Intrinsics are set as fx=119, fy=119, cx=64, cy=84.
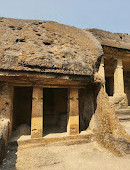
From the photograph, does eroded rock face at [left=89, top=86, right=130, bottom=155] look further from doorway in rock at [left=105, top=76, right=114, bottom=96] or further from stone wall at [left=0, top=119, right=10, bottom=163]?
doorway in rock at [left=105, top=76, right=114, bottom=96]

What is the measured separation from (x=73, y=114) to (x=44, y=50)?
2700 mm

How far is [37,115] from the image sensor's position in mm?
4316

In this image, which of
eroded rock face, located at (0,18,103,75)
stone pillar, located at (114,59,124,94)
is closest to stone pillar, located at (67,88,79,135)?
eroded rock face, located at (0,18,103,75)

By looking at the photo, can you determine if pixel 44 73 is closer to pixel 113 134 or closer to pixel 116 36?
pixel 113 134

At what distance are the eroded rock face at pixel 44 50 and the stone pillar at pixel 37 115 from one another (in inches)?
39.8

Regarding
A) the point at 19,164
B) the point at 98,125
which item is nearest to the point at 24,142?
the point at 19,164

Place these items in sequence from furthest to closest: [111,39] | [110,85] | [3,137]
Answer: [110,85]
[111,39]
[3,137]

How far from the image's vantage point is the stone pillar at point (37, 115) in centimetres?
423

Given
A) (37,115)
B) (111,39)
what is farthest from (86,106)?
(111,39)

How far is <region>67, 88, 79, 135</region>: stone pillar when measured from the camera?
182 inches

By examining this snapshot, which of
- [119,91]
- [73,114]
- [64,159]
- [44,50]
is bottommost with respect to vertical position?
[64,159]

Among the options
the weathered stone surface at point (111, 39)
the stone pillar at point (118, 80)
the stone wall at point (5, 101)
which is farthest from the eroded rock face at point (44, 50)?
the stone pillar at point (118, 80)

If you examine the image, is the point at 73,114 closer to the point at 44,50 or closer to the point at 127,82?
the point at 44,50

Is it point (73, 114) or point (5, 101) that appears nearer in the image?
point (5, 101)
